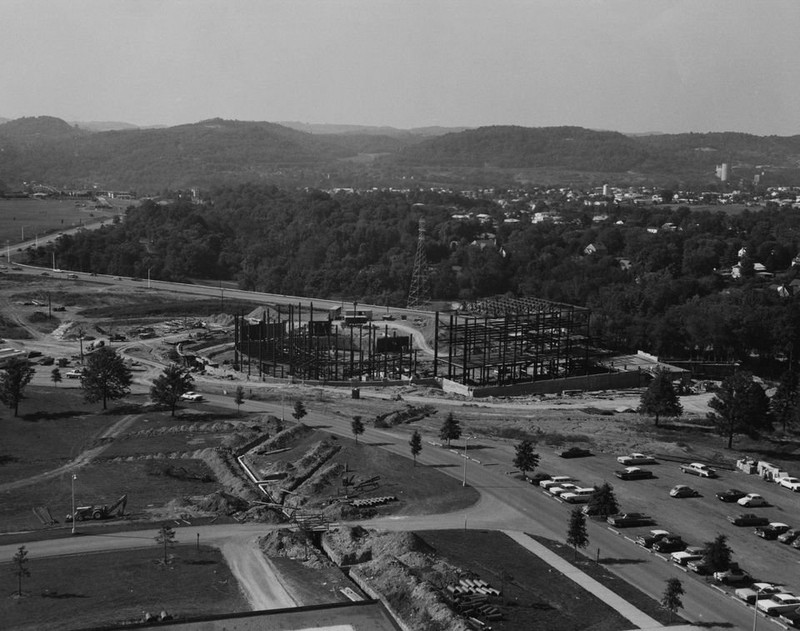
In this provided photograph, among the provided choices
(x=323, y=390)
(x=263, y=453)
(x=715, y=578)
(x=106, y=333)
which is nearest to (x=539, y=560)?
(x=715, y=578)

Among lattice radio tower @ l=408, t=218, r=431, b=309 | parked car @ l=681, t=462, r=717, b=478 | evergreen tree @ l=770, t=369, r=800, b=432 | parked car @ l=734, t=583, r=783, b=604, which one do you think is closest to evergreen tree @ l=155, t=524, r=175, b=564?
parked car @ l=734, t=583, r=783, b=604

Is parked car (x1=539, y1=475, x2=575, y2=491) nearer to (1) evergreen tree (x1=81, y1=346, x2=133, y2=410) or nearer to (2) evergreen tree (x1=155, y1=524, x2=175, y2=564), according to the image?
(2) evergreen tree (x1=155, y1=524, x2=175, y2=564)

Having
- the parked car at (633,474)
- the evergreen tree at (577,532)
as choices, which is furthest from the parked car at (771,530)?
the evergreen tree at (577,532)

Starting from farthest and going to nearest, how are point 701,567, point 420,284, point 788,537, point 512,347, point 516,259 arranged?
point 516,259, point 420,284, point 512,347, point 788,537, point 701,567

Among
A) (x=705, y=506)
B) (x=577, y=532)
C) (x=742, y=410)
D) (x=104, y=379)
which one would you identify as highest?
(x=742, y=410)

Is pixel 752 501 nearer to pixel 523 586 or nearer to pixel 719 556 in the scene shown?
pixel 719 556

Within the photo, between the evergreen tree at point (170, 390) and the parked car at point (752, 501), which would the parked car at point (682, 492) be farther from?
the evergreen tree at point (170, 390)

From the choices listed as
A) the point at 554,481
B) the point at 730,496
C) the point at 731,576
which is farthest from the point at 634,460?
the point at 731,576
